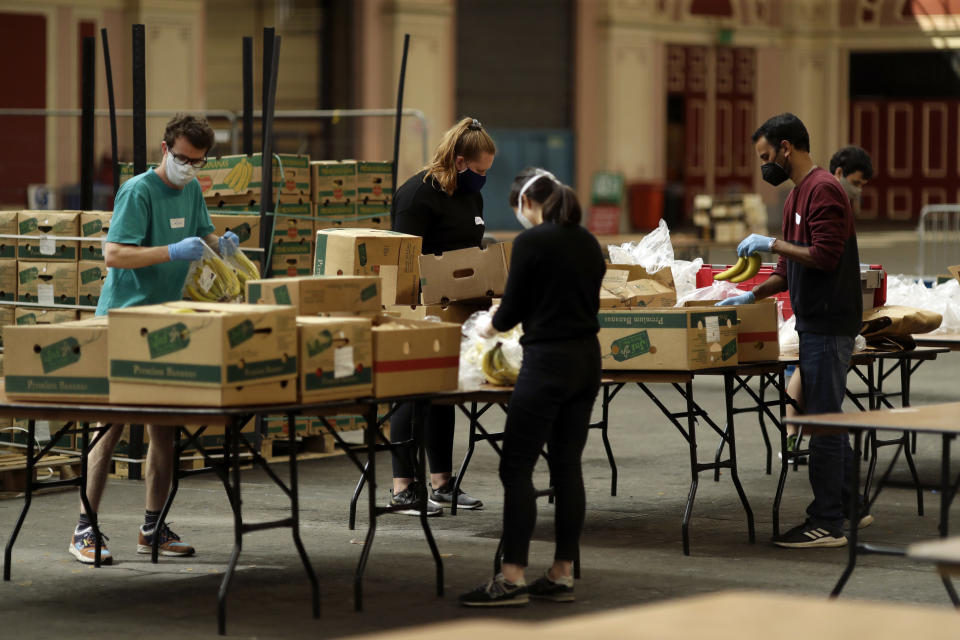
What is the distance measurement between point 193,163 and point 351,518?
213cm

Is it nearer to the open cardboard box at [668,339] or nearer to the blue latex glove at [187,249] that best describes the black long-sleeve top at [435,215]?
the open cardboard box at [668,339]

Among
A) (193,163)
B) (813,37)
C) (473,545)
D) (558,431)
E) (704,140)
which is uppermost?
(813,37)

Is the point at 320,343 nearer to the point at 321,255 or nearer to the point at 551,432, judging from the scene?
the point at 551,432

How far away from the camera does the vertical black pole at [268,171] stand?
28.2 ft

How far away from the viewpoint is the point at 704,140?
31891 millimetres

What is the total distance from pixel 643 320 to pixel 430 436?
162 centimetres

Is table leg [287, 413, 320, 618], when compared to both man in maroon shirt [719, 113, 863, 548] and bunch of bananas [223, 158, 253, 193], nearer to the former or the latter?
man in maroon shirt [719, 113, 863, 548]

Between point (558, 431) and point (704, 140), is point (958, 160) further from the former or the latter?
point (558, 431)

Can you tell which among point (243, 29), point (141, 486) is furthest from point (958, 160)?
point (141, 486)

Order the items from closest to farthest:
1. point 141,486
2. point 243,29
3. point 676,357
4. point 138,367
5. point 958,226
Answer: point 138,367 → point 676,357 → point 141,486 → point 958,226 → point 243,29

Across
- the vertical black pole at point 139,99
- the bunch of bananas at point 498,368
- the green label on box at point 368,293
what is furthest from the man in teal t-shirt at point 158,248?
the vertical black pole at point 139,99

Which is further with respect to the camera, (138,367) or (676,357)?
(676,357)

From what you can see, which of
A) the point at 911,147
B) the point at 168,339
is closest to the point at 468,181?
the point at 168,339

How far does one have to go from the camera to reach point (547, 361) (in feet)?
19.1
